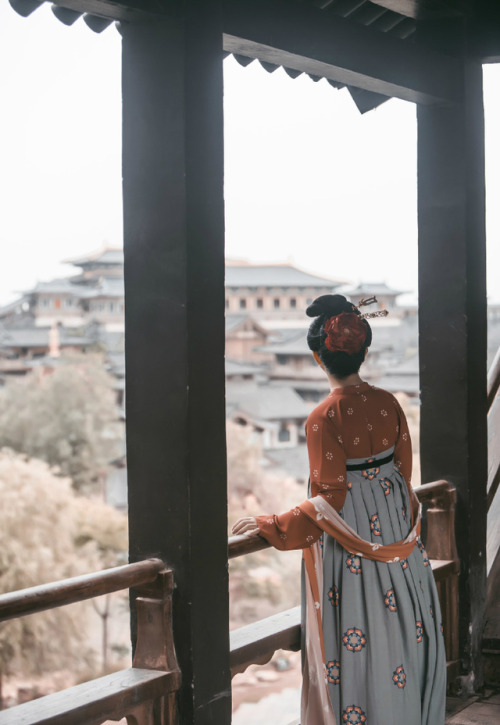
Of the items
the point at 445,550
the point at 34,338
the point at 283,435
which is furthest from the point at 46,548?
the point at 445,550

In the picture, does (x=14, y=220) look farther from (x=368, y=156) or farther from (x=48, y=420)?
(x=368, y=156)

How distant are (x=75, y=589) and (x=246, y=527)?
0.47 meters

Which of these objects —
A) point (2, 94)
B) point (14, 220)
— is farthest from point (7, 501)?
point (2, 94)

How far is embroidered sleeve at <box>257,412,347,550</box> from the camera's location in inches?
76.9

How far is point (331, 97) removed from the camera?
34094 mm

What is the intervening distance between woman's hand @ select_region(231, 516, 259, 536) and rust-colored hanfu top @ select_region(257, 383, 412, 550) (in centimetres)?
1

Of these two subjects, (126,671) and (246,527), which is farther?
(246,527)

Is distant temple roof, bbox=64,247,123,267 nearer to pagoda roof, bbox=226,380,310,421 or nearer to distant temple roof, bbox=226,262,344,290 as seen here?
distant temple roof, bbox=226,262,344,290

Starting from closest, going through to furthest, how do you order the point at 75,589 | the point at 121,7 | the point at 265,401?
1. the point at 75,589
2. the point at 121,7
3. the point at 265,401

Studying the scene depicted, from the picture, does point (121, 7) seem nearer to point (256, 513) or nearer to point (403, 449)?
point (403, 449)

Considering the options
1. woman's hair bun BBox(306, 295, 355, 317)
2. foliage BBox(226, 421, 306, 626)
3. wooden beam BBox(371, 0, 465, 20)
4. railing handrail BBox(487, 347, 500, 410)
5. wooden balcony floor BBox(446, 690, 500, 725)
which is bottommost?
foliage BBox(226, 421, 306, 626)

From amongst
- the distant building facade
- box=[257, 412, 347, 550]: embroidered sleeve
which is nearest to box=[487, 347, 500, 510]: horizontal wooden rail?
box=[257, 412, 347, 550]: embroidered sleeve

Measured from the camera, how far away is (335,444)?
6.49 feet

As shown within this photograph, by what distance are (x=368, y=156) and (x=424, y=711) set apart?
32.9 m
